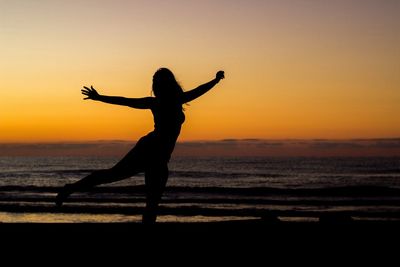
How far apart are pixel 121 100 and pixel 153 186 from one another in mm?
954

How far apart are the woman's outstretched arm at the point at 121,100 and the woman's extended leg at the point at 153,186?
2.12 feet

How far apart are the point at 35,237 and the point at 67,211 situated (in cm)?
1494

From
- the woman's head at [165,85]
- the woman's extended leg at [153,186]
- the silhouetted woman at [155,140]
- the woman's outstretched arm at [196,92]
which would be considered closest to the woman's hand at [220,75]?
the silhouetted woman at [155,140]

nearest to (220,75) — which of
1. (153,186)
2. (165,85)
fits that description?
(165,85)

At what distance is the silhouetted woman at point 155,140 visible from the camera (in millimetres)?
5180

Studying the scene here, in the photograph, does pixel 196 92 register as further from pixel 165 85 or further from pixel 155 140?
pixel 155 140

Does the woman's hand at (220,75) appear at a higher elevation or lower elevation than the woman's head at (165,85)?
higher

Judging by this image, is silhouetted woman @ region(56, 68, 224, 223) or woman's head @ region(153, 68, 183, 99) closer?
silhouetted woman @ region(56, 68, 224, 223)

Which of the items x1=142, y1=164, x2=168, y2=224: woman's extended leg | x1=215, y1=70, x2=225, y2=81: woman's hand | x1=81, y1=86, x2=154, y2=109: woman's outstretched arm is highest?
x1=215, y1=70, x2=225, y2=81: woman's hand

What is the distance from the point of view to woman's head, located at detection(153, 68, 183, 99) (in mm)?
5398

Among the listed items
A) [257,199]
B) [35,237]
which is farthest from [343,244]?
[257,199]

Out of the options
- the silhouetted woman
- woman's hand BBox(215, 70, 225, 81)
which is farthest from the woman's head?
woman's hand BBox(215, 70, 225, 81)

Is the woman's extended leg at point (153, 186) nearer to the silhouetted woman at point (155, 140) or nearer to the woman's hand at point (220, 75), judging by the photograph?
the silhouetted woman at point (155, 140)

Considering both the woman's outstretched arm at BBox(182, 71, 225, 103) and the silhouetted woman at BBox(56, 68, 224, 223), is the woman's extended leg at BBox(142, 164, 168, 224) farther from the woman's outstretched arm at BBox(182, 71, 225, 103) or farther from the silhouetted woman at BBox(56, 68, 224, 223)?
the woman's outstretched arm at BBox(182, 71, 225, 103)
